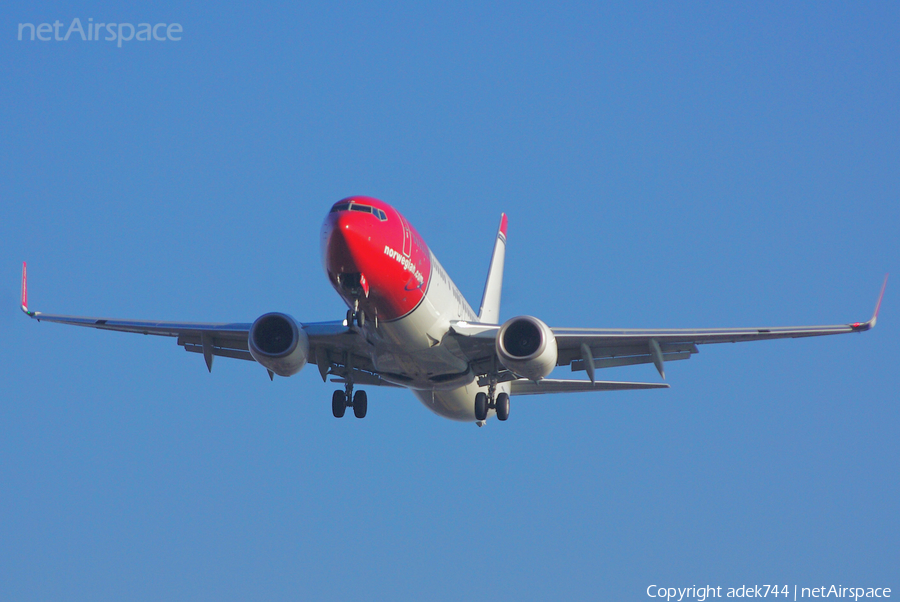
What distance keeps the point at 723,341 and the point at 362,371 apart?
11.6 m

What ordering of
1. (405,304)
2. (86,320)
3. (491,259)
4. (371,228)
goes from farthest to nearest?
1. (491,259)
2. (86,320)
3. (405,304)
4. (371,228)

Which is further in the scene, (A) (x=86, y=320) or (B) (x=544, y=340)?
(A) (x=86, y=320)

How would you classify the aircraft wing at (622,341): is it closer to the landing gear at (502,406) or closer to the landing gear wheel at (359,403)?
the landing gear at (502,406)

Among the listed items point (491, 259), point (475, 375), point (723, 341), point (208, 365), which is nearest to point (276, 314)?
point (208, 365)

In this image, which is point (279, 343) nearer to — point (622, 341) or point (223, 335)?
point (223, 335)

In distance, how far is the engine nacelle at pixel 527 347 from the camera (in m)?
27.5

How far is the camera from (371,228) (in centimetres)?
2486

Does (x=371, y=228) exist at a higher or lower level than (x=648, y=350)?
higher

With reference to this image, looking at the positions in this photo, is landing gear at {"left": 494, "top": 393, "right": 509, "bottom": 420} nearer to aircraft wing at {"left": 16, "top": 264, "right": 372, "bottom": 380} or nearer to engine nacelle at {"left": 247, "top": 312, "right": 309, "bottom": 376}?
aircraft wing at {"left": 16, "top": 264, "right": 372, "bottom": 380}

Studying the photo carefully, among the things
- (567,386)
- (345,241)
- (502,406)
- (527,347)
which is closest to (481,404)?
(502,406)

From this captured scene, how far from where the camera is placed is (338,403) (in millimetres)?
32031

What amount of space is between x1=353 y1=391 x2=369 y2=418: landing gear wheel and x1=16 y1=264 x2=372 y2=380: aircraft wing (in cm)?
80

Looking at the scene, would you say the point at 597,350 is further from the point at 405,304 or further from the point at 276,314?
the point at 276,314

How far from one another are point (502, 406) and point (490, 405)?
54 cm
